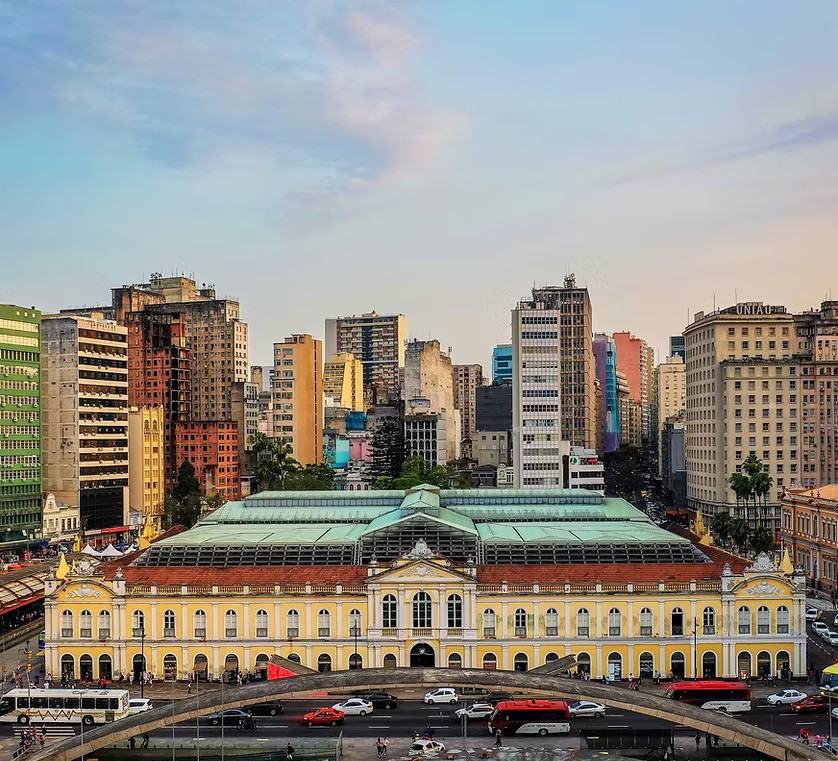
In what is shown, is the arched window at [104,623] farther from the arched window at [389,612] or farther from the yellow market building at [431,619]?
the arched window at [389,612]

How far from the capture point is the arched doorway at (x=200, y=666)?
91.8 meters

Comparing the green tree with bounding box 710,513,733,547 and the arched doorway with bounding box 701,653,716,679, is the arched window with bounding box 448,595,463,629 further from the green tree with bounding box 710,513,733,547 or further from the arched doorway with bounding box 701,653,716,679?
the green tree with bounding box 710,513,733,547

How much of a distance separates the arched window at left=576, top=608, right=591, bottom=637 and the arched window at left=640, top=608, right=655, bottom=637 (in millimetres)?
4365

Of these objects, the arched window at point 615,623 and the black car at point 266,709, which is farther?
the arched window at point 615,623

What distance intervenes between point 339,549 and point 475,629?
15328 millimetres

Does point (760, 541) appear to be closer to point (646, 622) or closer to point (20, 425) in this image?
point (646, 622)

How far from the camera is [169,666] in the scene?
A: 303ft

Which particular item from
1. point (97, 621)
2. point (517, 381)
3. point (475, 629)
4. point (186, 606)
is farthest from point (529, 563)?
point (517, 381)

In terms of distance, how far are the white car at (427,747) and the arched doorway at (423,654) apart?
68.1 ft

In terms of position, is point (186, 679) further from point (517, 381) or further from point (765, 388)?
point (765, 388)

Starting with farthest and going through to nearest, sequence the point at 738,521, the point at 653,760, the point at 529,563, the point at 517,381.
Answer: the point at 517,381 < the point at 738,521 < the point at 529,563 < the point at 653,760

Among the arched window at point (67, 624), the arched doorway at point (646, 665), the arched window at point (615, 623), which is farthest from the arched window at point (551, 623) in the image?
the arched window at point (67, 624)

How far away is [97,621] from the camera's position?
9369cm

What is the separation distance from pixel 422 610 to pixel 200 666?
1892 cm
